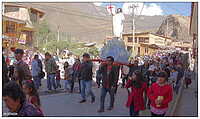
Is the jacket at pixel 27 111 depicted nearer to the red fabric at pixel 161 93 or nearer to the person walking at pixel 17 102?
the person walking at pixel 17 102

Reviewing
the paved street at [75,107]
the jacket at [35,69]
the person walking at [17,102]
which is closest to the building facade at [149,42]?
the jacket at [35,69]

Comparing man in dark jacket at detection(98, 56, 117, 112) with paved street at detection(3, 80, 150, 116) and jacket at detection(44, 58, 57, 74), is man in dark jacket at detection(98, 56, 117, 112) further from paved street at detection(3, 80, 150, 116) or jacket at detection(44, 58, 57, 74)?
jacket at detection(44, 58, 57, 74)

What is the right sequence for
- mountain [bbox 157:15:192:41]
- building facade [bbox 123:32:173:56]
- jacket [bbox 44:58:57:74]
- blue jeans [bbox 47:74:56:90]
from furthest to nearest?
mountain [bbox 157:15:192:41] < building facade [bbox 123:32:173:56] < blue jeans [bbox 47:74:56:90] < jacket [bbox 44:58:57:74]

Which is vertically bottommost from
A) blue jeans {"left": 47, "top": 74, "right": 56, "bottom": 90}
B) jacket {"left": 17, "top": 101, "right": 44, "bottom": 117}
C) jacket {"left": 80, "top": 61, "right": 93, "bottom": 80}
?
blue jeans {"left": 47, "top": 74, "right": 56, "bottom": 90}

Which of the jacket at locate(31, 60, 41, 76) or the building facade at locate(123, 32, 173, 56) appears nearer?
the jacket at locate(31, 60, 41, 76)

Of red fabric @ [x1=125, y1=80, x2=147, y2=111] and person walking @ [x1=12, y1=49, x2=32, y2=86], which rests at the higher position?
person walking @ [x1=12, y1=49, x2=32, y2=86]

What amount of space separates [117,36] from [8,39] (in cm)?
574

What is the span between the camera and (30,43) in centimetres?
629

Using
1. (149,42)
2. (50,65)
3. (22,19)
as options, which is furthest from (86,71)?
(149,42)

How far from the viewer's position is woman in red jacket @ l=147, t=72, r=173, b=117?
15.8 ft

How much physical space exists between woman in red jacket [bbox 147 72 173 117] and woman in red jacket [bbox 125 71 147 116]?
0.33 meters

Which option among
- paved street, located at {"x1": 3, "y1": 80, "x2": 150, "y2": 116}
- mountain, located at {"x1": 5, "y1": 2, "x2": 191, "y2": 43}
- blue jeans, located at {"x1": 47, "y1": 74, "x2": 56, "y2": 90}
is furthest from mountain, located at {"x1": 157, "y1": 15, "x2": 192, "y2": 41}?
paved street, located at {"x1": 3, "y1": 80, "x2": 150, "y2": 116}

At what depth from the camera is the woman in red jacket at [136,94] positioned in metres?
5.28

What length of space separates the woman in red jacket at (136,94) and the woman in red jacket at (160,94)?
33 centimetres
